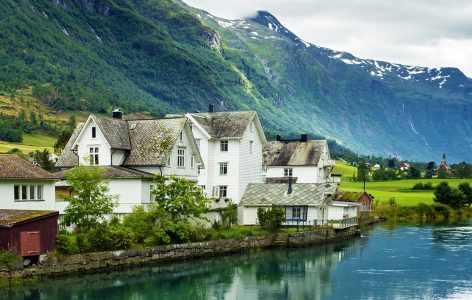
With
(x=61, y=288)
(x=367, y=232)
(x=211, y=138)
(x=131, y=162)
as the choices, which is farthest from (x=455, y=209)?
(x=61, y=288)

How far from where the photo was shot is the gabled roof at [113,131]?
7044 centimetres

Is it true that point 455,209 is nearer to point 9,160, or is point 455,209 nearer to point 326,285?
point 326,285

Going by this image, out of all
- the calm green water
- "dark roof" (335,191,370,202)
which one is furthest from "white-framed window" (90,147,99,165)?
"dark roof" (335,191,370,202)

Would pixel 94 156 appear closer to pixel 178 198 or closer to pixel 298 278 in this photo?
pixel 178 198

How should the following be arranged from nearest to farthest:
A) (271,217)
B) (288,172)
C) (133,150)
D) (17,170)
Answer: (17,170) < (133,150) < (271,217) < (288,172)

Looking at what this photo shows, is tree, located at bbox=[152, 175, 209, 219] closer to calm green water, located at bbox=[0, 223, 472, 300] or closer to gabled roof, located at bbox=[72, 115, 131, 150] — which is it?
calm green water, located at bbox=[0, 223, 472, 300]

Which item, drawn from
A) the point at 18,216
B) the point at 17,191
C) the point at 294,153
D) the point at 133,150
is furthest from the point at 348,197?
the point at 18,216

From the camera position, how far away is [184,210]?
62.6m

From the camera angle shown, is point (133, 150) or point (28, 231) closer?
point (28, 231)

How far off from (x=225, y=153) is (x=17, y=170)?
110 feet

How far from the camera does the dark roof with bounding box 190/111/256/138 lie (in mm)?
83500

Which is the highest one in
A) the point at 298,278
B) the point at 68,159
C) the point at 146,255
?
the point at 68,159

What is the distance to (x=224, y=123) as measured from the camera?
85.2 meters

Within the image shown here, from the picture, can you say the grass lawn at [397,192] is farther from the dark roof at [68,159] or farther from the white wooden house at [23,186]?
the white wooden house at [23,186]
